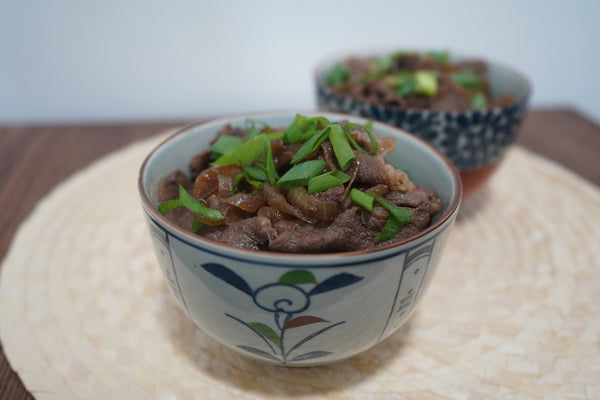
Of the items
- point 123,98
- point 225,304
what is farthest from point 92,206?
point 123,98

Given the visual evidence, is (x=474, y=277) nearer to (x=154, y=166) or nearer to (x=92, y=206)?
(x=154, y=166)

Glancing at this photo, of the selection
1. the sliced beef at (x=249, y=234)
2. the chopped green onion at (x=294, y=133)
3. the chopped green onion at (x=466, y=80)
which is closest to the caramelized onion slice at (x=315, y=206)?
the sliced beef at (x=249, y=234)

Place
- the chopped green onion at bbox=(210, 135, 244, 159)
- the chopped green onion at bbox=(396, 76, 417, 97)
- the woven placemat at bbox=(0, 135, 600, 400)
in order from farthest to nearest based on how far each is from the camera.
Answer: the chopped green onion at bbox=(396, 76, 417, 97)
the chopped green onion at bbox=(210, 135, 244, 159)
the woven placemat at bbox=(0, 135, 600, 400)

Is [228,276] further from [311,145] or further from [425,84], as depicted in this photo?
[425,84]

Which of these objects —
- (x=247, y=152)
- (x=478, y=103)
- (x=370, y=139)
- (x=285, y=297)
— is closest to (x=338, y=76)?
(x=478, y=103)

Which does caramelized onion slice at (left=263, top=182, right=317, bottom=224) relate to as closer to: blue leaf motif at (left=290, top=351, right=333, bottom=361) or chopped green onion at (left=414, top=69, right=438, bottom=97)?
blue leaf motif at (left=290, top=351, right=333, bottom=361)

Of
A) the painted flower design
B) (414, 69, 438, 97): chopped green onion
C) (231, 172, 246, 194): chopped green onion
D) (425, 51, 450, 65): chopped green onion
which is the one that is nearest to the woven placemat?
the painted flower design
